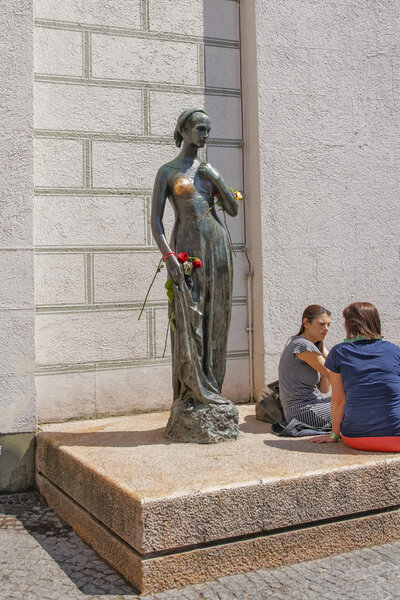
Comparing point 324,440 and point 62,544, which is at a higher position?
point 324,440

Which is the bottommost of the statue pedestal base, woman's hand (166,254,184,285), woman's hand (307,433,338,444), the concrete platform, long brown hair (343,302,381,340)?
the concrete platform

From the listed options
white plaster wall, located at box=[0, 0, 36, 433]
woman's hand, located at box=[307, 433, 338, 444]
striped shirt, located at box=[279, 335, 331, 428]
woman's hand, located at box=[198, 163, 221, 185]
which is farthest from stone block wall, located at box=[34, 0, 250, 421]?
woman's hand, located at box=[307, 433, 338, 444]

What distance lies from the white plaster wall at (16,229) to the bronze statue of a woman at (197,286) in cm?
122

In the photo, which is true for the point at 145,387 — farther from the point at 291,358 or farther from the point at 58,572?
the point at 58,572

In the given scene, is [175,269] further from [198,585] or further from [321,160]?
[321,160]

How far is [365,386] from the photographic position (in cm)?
421

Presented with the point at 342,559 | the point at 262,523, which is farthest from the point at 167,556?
the point at 342,559

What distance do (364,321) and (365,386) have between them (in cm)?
42

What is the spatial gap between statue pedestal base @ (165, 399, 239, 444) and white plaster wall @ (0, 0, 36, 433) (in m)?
1.29

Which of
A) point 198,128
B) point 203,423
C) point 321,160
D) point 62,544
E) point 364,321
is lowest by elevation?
point 62,544

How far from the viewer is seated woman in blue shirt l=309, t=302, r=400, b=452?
4.16 metres

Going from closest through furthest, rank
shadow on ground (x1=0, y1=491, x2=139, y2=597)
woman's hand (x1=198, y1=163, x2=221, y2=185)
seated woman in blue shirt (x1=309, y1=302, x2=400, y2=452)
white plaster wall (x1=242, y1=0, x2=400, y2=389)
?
shadow on ground (x1=0, y1=491, x2=139, y2=597) < seated woman in blue shirt (x1=309, y1=302, x2=400, y2=452) < woman's hand (x1=198, y1=163, x2=221, y2=185) < white plaster wall (x1=242, y1=0, x2=400, y2=389)

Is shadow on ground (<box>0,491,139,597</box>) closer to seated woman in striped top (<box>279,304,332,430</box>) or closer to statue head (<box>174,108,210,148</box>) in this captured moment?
seated woman in striped top (<box>279,304,332,430</box>)

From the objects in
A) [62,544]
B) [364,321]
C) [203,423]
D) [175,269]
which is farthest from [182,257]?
[62,544]
